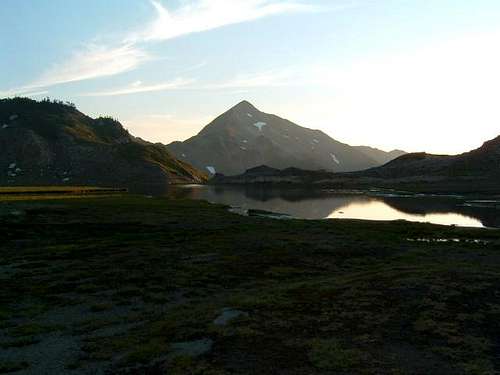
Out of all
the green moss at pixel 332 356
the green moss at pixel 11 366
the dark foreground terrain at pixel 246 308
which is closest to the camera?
the green moss at pixel 332 356

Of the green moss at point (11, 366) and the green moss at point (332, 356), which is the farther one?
the green moss at point (11, 366)

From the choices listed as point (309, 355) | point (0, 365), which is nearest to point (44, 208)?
point (0, 365)

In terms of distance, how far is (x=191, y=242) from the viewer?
5312 cm

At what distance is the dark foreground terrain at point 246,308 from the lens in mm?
18422

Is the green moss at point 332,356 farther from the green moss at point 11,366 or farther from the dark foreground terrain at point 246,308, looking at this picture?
the green moss at point 11,366

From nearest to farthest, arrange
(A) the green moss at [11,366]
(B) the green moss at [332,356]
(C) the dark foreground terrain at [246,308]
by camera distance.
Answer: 1. (B) the green moss at [332,356]
2. (A) the green moss at [11,366]
3. (C) the dark foreground terrain at [246,308]

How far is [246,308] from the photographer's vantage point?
25.3 metres

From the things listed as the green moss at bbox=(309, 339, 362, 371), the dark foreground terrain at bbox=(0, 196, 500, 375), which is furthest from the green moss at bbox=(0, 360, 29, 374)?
the green moss at bbox=(309, 339, 362, 371)

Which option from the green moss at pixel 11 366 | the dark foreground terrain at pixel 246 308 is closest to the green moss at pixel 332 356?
the dark foreground terrain at pixel 246 308

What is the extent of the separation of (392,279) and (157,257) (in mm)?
22651

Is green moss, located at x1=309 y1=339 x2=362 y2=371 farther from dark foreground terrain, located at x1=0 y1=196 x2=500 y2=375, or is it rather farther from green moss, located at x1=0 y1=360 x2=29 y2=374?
green moss, located at x1=0 y1=360 x2=29 y2=374

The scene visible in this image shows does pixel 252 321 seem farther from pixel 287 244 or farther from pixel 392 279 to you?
pixel 287 244

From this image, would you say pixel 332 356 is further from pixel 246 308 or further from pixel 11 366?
pixel 11 366

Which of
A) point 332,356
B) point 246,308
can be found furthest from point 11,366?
point 332,356
